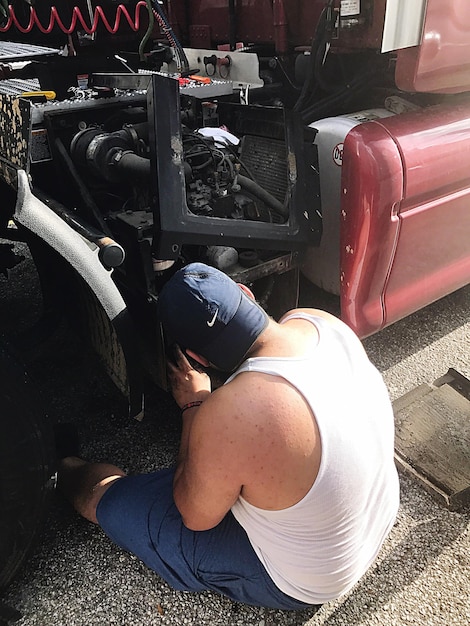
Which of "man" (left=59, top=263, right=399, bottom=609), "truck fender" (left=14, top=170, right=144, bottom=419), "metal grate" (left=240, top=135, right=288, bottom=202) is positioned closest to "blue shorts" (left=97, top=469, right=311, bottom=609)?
"man" (left=59, top=263, right=399, bottom=609)

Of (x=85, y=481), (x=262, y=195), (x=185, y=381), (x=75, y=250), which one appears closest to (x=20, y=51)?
(x=262, y=195)

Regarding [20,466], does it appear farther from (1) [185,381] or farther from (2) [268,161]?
(2) [268,161]

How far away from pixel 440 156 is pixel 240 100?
2.64 feet

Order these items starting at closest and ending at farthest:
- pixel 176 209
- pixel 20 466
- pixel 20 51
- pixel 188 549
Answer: pixel 20 466 → pixel 188 549 → pixel 176 209 → pixel 20 51

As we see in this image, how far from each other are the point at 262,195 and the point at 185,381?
67 centimetres

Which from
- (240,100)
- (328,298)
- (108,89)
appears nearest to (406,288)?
(328,298)

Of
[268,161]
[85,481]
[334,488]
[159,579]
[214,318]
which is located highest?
[268,161]

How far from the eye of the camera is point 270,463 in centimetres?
119

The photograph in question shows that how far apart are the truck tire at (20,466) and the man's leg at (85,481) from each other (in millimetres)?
260

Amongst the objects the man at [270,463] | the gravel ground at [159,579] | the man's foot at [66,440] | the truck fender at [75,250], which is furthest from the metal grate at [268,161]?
the man's foot at [66,440]

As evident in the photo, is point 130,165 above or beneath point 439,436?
above

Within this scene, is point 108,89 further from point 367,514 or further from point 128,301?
point 367,514

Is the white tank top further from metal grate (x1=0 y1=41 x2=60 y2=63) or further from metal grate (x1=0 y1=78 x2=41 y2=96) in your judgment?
metal grate (x1=0 y1=41 x2=60 y2=63)

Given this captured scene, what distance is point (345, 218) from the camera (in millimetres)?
2029
